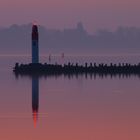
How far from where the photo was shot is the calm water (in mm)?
25688

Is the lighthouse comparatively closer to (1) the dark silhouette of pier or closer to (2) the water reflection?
(1) the dark silhouette of pier

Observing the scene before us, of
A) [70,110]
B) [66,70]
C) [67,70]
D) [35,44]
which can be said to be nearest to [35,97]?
[70,110]

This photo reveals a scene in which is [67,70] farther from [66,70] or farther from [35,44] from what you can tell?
[35,44]

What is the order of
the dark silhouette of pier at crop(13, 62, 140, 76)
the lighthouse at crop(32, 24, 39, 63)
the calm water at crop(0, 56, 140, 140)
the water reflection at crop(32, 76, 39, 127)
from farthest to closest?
1. the dark silhouette of pier at crop(13, 62, 140, 76)
2. the lighthouse at crop(32, 24, 39, 63)
3. the water reflection at crop(32, 76, 39, 127)
4. the calm water at crop(0, 56, 140, 140)

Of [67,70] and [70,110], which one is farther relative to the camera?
[67,70]

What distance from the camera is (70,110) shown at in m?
32.5

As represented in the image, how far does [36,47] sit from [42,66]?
1.79 meters

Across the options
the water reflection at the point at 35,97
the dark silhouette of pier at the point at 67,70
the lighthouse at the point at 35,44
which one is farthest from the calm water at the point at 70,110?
the dark silhouette of pier at the point at 67,70

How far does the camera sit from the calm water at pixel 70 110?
2569 cm

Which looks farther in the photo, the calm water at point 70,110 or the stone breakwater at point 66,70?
the stone breakwater at point 66,70

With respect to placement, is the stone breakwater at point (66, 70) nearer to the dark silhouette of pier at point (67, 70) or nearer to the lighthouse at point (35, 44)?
the dark silhouette of pier at point (67, 70)

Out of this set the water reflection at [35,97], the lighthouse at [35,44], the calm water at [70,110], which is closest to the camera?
the calm water at [70,110]

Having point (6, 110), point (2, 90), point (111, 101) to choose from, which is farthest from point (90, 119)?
point (2, 90)

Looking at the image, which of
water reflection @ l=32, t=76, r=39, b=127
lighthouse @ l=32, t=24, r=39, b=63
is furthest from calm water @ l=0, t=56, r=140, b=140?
lighthouse @ l=32, t=24, r=39, b=63
